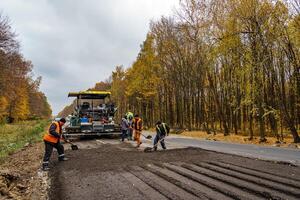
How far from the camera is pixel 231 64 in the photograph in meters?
30.1

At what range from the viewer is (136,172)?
31.2 ft

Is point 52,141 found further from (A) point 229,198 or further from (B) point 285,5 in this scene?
(B) point 285,5

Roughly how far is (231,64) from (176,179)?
2360 centimetres

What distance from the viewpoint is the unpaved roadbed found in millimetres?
6816

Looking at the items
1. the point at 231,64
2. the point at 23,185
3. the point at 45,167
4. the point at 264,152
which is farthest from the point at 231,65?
the point at 23,185

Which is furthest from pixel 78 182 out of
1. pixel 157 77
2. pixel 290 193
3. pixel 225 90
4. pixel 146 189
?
pixel 157 77

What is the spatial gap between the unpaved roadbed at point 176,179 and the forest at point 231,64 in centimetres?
1119

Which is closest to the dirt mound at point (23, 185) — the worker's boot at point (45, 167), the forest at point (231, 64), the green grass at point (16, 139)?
the worker's boot at point (45, 167)

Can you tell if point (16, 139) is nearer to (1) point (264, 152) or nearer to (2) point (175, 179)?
(1) point (264, 152)

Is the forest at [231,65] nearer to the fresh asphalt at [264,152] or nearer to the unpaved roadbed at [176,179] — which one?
the fresh asphalt at [264,152]

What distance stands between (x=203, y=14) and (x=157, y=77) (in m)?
13.5

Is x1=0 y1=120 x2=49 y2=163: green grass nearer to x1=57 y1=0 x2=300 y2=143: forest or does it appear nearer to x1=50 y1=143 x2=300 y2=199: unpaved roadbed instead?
x1=50 y1=143 x2=300 y2=199: unpaved roadbed

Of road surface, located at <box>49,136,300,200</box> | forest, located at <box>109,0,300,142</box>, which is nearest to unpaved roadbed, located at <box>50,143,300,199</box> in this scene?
road surface, located at <box>49,136,300,200</box>

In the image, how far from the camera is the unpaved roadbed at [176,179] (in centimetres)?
682
